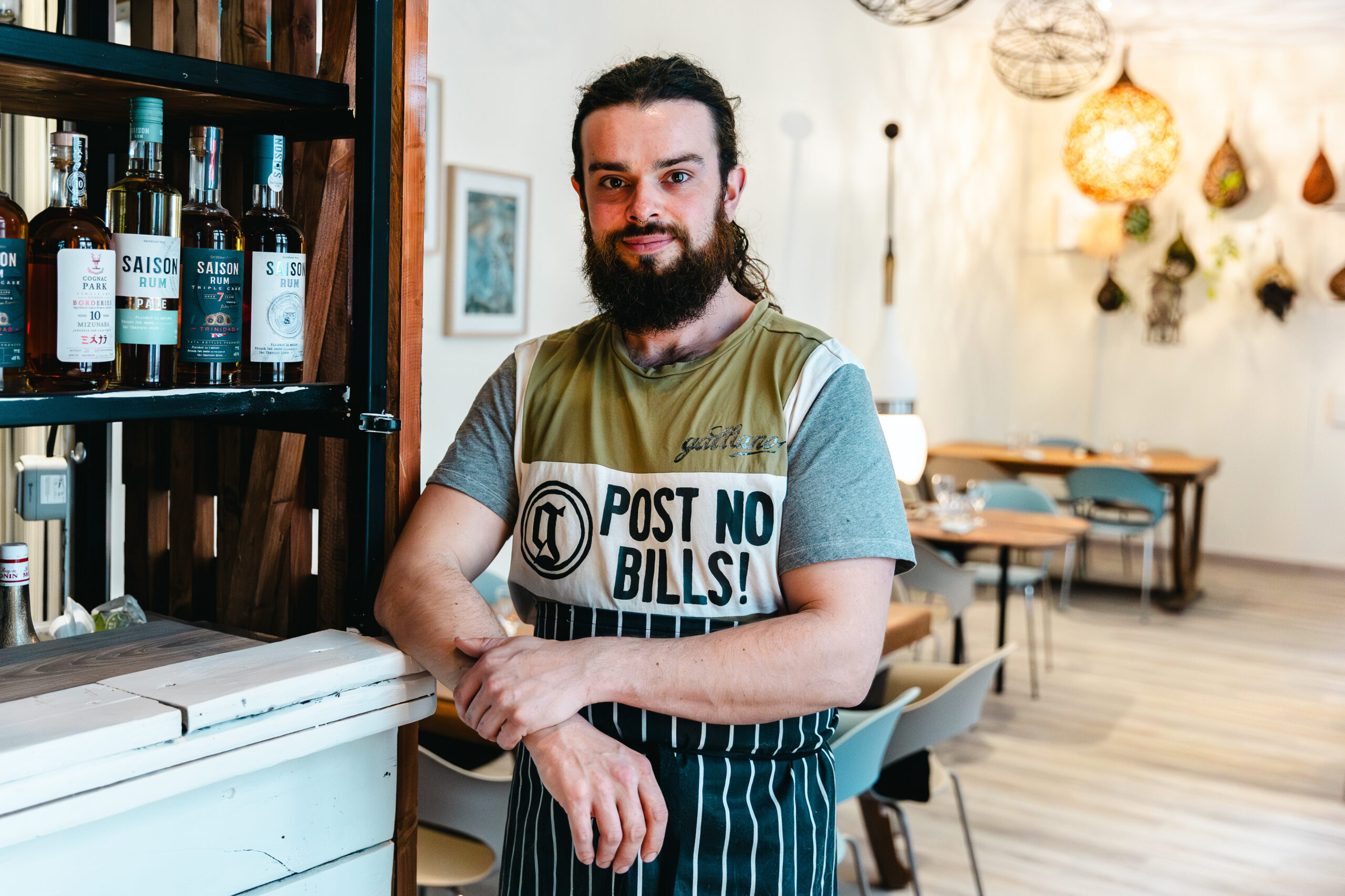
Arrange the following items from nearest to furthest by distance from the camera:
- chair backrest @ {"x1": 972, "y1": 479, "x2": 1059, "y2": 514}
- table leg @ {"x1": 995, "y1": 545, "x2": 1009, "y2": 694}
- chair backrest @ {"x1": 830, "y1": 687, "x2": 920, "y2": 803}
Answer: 1. chair backrest @ {"x1": 830, "y1": 687, "x2": 920, "y2": 803}
2. table leg @ {"x1": 995, "y1": 545, "x2": 1009, "y2": 694}
3. chair backrest @ {"x1": 972, "y1": 479, "x2": 1059, "y2": 514}

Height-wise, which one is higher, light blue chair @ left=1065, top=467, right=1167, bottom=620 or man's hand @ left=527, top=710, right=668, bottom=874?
man's hand @ left=527, top=710, right=668, bottom=874

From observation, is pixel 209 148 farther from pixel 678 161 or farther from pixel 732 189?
pixel 732 189

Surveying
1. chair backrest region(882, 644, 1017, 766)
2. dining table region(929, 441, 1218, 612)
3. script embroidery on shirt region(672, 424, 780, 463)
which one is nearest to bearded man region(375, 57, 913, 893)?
script embroidery on shirt region(672, 424, 780, 463)

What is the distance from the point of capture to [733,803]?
1.41 m

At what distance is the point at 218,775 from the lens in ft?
3.64

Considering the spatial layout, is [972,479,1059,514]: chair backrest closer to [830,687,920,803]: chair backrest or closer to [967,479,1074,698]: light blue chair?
[967,479,1074,698]: light blue chair

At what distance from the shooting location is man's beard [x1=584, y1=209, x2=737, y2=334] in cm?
146

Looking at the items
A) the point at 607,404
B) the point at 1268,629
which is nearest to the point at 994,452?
the point at 1268,629

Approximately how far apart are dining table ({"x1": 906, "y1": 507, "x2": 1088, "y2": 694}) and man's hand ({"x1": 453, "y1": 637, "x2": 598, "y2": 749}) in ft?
12.6

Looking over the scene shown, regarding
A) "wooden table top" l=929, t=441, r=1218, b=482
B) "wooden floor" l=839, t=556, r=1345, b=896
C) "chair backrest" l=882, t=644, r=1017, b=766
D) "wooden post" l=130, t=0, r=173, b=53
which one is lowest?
"wooden floor" l=839, t=556, r=1345, b=896

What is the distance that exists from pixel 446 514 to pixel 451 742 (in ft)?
5.00

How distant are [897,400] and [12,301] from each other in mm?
3690

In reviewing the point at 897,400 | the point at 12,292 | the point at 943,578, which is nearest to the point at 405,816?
the point at 12,292

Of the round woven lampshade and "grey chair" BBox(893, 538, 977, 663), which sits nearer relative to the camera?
"grey chair" BBox(893, 538, 977, 663)
